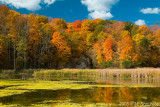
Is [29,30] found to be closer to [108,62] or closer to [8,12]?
[8,12]

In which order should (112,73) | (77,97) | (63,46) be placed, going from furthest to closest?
(63,46)
(112,73)
(77,97)

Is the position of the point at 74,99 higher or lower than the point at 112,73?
lower

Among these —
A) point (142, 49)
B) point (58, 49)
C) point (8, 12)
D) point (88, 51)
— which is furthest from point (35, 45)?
point (142, 49)

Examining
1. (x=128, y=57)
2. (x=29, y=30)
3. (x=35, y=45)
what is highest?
(x=29, y=30)

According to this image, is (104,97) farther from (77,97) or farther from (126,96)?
(77,97)

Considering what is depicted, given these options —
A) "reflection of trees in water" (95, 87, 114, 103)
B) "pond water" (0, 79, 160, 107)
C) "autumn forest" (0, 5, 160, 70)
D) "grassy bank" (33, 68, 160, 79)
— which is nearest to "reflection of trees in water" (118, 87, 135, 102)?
"pond water" (0, 79, 160, 107)

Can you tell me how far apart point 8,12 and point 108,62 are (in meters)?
25.4

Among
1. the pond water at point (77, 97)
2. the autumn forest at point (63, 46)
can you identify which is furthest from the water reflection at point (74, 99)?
the autumn forest at point (63, 46)

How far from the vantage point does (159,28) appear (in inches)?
2072

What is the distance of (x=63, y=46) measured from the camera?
44.1m

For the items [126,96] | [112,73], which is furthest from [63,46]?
[126,96]

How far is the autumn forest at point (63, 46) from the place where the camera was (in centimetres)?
3888

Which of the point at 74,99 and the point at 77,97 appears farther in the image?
the point at 77,97

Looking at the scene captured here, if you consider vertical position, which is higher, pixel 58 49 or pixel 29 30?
Answer: pixel 29 30
